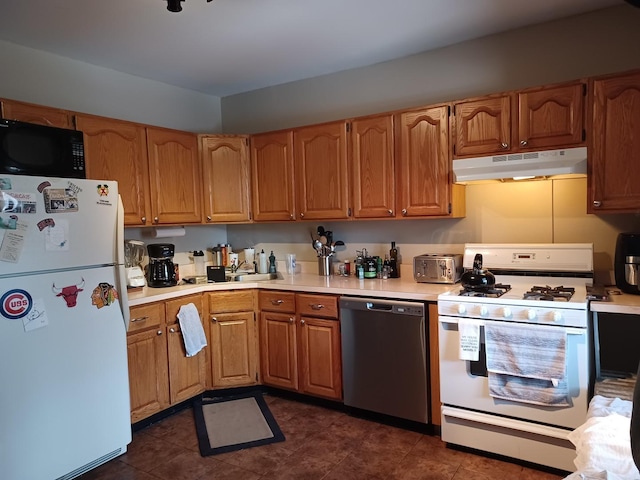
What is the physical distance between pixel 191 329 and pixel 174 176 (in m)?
1.18

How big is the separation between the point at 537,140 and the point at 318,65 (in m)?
1.75

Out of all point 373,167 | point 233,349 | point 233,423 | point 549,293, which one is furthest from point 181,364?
point 549,293

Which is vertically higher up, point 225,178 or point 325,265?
point 225,178

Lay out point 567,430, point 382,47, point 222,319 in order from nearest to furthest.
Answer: point 567,430
point 382,47
point 222,319

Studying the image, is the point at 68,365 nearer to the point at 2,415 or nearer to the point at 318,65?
the point at 2,415

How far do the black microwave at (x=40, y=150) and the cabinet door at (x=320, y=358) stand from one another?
1.77 metres

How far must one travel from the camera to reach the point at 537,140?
8.50 ft

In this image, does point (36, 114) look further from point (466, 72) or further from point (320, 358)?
point (466, 72)

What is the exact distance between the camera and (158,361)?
117 inches

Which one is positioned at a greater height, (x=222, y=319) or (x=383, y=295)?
(x=383, y=295)

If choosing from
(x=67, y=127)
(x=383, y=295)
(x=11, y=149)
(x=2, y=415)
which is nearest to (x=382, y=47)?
(x=383, y=295)

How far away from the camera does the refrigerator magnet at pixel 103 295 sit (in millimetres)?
2441

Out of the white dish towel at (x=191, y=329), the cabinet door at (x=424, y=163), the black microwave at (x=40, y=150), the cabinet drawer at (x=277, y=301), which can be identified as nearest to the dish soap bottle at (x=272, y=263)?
the cabinet drawer at (x=277, y=301)

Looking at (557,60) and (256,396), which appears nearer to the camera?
(557,60)
